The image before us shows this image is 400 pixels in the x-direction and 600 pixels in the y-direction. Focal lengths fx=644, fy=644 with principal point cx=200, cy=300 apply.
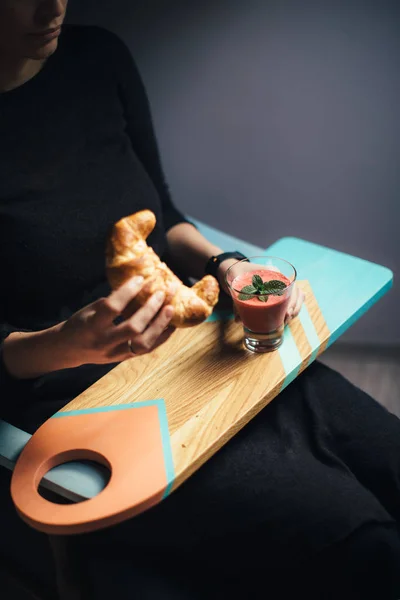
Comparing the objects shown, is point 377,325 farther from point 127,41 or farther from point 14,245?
point 14,245

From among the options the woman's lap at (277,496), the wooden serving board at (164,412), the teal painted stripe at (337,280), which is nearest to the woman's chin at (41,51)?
the wooden serving board at (164,412)

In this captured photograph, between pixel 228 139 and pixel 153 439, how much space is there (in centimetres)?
142

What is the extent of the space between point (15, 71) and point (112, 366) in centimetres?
74

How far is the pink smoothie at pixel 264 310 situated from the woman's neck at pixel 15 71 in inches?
28.1

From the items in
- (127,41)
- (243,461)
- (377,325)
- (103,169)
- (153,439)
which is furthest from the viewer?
(377,325)

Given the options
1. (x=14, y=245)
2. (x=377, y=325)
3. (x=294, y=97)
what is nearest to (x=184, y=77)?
(x=294, y=97)

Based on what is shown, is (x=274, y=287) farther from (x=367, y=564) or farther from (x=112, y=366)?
(x=367, y=564)

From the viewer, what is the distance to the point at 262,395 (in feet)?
4.31

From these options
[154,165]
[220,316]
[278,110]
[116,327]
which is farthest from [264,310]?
[278,110]

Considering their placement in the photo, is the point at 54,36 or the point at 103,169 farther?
the point at 103,169

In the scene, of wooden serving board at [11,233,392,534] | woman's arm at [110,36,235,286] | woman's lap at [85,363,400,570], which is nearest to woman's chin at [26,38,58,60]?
woman's arm at [110,36,235,286]

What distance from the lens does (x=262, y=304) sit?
1365 millimetres

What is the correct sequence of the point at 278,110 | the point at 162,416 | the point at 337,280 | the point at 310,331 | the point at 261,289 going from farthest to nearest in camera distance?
the point at 278,110 < the point at 337,280 < the point at 310,331 < the point at 261,289 < the point at 162,416

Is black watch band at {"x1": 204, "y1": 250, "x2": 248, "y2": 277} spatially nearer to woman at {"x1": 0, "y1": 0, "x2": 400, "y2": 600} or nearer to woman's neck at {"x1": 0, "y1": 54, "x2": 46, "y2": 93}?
woman at {"x1": 0, "y1": 0, "x2": 400, "y2": 600}
